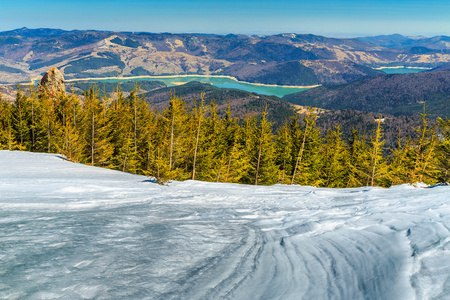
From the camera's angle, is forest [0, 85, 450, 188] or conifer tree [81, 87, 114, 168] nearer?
forest [0, 85, 450, 188]

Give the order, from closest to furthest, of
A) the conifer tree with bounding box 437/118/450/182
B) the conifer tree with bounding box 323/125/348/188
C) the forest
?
the conifer tree with bounding box 437/118/450/182
the forest
the conifer tree with bounding box 323/125/348/188

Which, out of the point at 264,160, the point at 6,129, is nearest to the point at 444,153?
the point at 264,160

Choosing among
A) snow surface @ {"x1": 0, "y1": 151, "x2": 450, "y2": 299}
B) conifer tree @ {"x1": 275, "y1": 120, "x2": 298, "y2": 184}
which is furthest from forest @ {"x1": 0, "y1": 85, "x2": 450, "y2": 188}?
snow surface @ {"x1": 0, "y1": 151, "x2": 450, "y2": 299}

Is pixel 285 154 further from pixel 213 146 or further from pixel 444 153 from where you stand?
pixel 444 153

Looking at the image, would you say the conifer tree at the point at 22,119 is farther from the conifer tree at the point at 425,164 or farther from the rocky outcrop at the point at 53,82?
the conifer tree at the point at 425,164

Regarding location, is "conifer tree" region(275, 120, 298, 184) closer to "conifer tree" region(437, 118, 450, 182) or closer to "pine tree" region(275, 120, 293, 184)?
"pine tree" region(275, 120, 293, 184)

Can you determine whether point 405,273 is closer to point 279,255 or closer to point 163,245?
point 279,255
